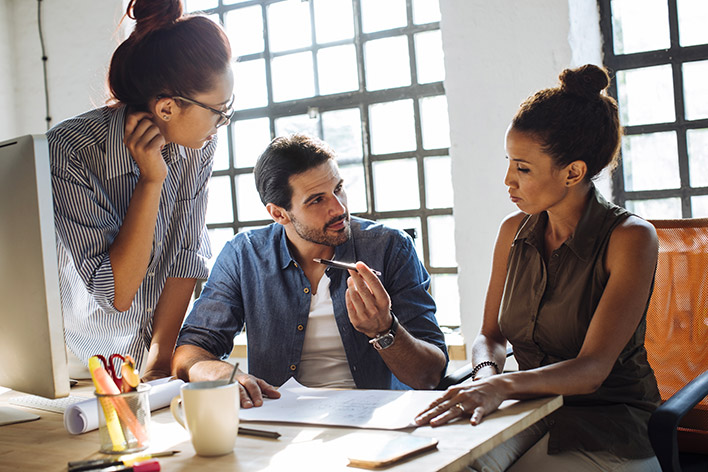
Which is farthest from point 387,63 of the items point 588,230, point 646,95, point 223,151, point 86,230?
point 86,230

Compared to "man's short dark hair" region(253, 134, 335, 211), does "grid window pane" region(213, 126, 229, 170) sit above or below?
above

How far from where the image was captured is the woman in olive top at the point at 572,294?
4.97ft

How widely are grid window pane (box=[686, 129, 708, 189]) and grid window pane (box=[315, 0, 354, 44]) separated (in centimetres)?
172

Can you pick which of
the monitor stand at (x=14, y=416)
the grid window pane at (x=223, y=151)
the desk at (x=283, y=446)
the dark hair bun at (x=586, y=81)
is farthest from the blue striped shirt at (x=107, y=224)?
the grid window pane at (x=223, y=151)

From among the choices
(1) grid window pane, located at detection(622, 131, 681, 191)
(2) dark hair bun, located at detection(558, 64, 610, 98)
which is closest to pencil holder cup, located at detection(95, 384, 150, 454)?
(2) dark hair bun, located at detection(558, 64, 610, 98)

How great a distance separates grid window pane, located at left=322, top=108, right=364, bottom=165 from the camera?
3.61 meters

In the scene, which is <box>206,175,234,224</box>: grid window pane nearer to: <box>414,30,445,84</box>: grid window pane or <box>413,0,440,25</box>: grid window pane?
<box>414,30,445,84</box>: grid window pane

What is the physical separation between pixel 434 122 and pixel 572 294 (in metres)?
1.92

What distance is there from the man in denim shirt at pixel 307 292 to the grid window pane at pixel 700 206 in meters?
1.47

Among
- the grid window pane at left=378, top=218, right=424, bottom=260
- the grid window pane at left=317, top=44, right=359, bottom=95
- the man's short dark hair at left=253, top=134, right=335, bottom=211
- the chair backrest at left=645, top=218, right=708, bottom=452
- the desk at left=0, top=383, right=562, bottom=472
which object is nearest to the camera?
the desk at left=0, top=383, right=562, bottom=472

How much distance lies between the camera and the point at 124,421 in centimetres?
117

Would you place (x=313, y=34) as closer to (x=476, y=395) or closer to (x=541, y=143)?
(x=541, y=143)

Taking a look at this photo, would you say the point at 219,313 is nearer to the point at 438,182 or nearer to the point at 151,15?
the point at 151,15

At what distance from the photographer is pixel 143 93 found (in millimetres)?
1802
